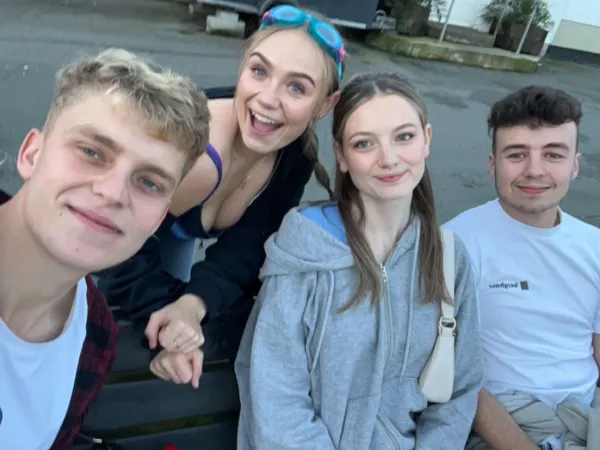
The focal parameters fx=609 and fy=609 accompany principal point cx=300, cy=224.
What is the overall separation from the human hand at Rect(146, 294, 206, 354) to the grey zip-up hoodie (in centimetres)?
20

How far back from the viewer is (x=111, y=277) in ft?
5.52

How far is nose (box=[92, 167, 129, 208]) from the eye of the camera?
3.73ft

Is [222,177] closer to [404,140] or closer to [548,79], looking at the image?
[404,140]

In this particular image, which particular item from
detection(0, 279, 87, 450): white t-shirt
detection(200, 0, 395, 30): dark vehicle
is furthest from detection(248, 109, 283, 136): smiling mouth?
detection(200, 0, 395, 30): dark vehicle

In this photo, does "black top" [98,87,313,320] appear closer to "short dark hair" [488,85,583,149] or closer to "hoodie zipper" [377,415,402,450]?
"hoodie zipper" [377,415,402,450]

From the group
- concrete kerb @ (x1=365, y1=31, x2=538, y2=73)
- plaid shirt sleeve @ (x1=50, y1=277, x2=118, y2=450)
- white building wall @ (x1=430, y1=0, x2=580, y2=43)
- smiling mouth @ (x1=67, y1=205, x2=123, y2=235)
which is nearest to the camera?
smiling mouth @ (x1=67, y1=205, x2=123, y2=235)

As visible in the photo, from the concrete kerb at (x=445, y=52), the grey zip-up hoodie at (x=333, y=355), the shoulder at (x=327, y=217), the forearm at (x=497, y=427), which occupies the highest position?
the shoulder at (x=327, y=217)

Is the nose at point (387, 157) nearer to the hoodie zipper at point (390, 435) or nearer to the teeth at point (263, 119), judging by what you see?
the teeth at point (263, 119)

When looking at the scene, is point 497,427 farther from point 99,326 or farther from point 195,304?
point 99,326

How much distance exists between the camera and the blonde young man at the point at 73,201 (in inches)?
44.8

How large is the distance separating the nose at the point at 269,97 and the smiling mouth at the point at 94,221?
0.79 m

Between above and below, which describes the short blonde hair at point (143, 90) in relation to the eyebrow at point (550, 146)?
above

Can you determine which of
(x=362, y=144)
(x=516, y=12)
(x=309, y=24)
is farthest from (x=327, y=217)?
(x=516, y=12)

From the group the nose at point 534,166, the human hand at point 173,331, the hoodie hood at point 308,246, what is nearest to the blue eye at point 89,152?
the human hand at point 173,331
